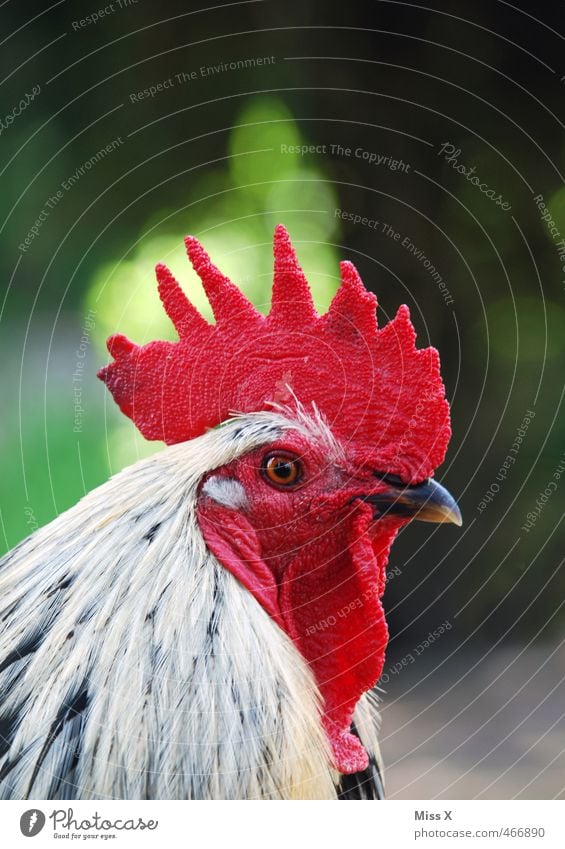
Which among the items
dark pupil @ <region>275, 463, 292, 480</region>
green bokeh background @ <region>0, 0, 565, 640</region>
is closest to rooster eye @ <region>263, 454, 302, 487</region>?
dark pupil @ <region>275, 463, 292, 480</region>

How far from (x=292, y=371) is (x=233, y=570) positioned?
0.27 metres

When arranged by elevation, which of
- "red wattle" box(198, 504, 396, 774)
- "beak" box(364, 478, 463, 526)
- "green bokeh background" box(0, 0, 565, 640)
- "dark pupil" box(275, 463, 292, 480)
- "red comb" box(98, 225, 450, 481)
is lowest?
"red wattle" box(198, 504, 396, 774)

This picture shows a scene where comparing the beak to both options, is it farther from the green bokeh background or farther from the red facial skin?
the green bokeh background

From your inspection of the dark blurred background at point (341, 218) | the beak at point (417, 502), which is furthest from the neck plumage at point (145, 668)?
the dark blurred background at point (341, 218)

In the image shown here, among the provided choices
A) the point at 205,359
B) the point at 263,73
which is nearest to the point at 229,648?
the point at 205,359

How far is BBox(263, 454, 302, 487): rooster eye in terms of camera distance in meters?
0.98

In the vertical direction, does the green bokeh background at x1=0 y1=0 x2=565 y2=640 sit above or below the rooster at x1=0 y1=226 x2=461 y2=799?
above

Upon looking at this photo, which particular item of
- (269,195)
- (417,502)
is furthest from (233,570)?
(269,195)

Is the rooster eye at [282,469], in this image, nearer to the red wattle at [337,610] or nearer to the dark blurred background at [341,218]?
the red wattle at [337,610]

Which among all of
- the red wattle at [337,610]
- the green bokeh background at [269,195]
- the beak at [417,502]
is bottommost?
the red wattle at [337,610]

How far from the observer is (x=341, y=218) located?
79.1 inches

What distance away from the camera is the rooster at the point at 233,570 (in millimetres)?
944

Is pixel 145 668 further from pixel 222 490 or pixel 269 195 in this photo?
pixel 269 195

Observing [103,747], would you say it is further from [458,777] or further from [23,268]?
[23,268]
